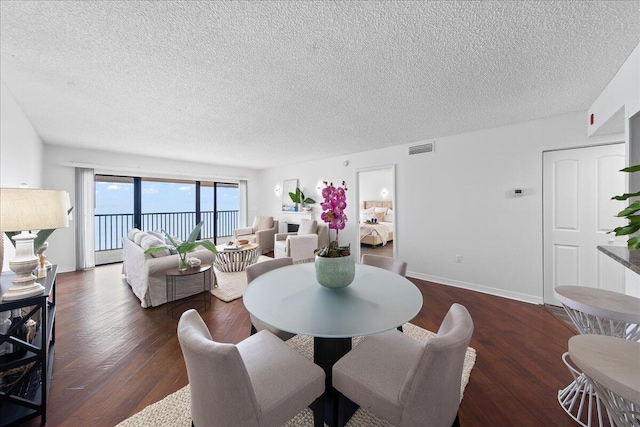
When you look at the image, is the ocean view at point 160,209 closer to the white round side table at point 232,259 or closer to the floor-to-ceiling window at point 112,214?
the floor-to-ceiling window at point 112,214

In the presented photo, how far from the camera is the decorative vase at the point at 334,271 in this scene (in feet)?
4.86

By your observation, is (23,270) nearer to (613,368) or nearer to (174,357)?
(174,357)

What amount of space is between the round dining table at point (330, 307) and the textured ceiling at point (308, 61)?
5.32ft

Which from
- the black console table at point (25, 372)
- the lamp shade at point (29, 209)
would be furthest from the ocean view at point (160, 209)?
the lamp shade at point (29, 209)

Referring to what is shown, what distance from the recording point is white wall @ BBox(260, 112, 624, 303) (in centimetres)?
295

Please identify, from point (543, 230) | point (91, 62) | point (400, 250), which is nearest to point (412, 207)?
point (400, 250)

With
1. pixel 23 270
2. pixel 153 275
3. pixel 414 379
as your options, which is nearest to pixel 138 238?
pixel 153 275

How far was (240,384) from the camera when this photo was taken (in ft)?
2.86

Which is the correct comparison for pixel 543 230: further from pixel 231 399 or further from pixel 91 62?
pixel 91 62

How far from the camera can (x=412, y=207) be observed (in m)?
4.02

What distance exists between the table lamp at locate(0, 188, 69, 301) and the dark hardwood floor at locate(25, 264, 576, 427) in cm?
78

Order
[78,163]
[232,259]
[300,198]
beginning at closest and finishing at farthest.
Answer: [232,259]
[78,163]
[300,198]

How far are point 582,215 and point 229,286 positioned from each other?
462 cm

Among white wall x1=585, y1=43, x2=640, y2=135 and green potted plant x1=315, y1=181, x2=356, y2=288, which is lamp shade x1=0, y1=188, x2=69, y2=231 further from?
white wall x1=585, y1=43, x2=640, y2=135
